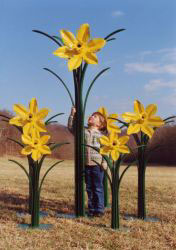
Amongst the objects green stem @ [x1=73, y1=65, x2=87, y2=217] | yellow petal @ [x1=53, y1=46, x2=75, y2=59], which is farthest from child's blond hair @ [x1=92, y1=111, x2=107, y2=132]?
yellow petal @ [x1=53, y1=46, x2=75, y2=59]

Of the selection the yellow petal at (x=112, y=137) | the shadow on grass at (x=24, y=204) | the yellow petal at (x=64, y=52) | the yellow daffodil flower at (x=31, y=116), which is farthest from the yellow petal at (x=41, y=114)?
the shadow on grass at (x=24, y=204)

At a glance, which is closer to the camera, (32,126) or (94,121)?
(32,126)

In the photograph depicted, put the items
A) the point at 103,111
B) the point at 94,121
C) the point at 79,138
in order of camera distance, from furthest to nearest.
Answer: the point at 103,111 → the point at 94,121 → the point at 79,138

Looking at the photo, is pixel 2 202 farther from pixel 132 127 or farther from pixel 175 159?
pixel 175 159

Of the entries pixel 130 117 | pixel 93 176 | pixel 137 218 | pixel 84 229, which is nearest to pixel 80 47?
pixel 130 117

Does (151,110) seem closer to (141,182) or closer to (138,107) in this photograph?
(138,107)

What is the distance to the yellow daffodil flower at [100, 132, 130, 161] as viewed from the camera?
11.5 ft

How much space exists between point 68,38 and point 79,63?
0.83ft

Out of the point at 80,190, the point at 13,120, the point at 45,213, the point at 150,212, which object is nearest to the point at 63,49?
the point at 13,120

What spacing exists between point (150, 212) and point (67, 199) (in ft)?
4.07

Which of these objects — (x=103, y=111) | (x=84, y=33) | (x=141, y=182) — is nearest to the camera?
(x=84, y=33)

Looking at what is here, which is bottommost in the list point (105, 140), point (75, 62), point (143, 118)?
point (105, 140)

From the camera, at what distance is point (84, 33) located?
3604mm

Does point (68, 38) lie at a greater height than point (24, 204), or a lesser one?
greater
